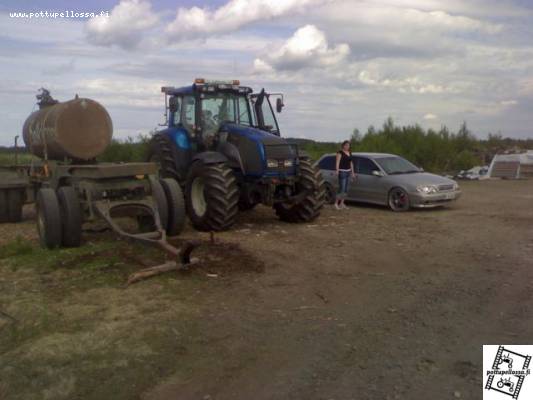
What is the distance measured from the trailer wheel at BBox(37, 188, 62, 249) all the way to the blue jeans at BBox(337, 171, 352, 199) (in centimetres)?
745

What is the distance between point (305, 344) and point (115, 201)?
5406mm

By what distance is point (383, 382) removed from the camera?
5051 mm

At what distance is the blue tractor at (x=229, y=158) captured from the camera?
11945mm

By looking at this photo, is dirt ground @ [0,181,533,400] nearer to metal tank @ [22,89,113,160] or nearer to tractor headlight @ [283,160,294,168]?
tractor headlight @ [283,160,294,168]

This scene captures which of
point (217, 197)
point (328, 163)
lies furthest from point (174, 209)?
point (328, 163)

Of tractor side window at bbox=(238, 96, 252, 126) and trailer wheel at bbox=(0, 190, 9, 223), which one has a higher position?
tractor side window at bbox=(238, 96, 252, 126)

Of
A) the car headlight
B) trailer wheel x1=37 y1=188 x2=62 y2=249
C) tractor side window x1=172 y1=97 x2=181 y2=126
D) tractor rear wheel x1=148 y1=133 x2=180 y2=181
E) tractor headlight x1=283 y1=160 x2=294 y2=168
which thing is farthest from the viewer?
the car headlight

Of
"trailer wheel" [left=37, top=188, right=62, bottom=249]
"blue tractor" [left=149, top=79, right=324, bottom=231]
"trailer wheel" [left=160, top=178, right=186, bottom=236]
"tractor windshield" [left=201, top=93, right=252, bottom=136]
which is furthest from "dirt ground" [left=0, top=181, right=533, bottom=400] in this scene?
"tractor windshield" [left=201, top=93, right=252, bottom=136]

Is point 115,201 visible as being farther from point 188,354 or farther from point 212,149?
point 188,354

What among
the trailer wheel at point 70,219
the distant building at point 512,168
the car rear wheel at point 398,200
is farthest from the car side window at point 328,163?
the distant building at point 512,168

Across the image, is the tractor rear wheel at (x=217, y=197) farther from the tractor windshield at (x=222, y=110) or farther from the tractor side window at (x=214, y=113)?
the tractor windshield at (x=222, y=110)

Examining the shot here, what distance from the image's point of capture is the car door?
53.2 ft

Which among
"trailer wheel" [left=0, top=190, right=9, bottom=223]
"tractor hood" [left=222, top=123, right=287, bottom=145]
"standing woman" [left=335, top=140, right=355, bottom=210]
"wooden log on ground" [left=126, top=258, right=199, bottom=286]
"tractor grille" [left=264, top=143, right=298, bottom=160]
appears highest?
"tractor hood" [left=222, top=123, right=287, bottom=145]

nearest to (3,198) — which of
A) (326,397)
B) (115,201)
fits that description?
(115,201)
